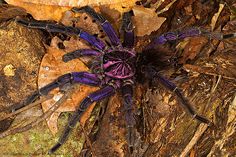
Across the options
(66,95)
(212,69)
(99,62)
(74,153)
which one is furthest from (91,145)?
(212,69)

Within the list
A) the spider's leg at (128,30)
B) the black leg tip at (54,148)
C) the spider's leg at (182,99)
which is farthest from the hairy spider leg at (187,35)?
the black leg tip at (54,148)

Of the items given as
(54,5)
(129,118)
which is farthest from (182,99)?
(54,5)

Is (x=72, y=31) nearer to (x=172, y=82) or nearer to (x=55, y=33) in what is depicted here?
(x=55, y=33)

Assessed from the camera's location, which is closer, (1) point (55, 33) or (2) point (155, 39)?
(2) point (155, 39)

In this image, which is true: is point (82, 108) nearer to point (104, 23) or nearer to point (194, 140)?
point (104, 23)

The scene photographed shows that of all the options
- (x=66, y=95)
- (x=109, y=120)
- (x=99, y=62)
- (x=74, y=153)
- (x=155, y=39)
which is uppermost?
(x=155, y=39)

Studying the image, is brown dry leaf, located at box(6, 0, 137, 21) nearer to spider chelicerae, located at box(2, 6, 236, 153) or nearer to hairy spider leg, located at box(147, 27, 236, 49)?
spider chelicerae, located at box(2, 6, 236, 153)

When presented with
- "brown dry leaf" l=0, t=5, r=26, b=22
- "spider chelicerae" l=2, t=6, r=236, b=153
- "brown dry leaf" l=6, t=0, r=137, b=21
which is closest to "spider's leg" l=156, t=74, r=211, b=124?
"spider chelicerae" l=2, t=6, r=236, b=153
